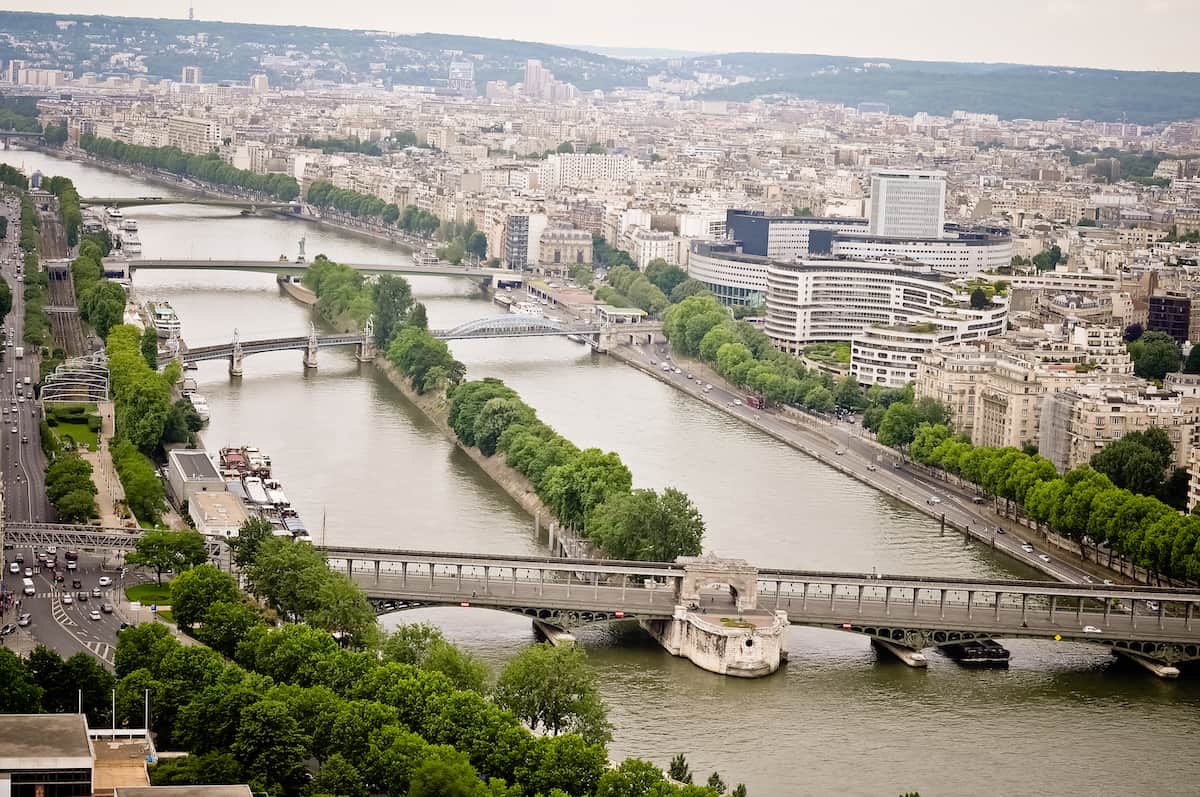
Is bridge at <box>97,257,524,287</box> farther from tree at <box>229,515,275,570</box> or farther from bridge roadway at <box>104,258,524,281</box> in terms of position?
tree at <box>229,515,275,570</box>

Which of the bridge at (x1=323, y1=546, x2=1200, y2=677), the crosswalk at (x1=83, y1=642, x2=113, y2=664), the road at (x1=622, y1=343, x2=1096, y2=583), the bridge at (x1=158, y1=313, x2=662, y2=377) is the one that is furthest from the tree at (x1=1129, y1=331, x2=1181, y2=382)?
the crosswalk at (x1=83, y1=642, x2=113, y2=664)

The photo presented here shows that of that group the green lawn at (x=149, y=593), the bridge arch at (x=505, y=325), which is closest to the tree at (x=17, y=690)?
the green lawn at (x=149, y=593)

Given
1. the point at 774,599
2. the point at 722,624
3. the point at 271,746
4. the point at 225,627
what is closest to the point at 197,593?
the point at 225,627

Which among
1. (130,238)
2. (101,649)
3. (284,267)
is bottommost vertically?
(101,649)

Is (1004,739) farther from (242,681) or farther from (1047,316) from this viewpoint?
(1047,316)

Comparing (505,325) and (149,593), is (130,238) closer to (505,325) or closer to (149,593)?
(505,325)

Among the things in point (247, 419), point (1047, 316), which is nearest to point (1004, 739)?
point (247, 419)
